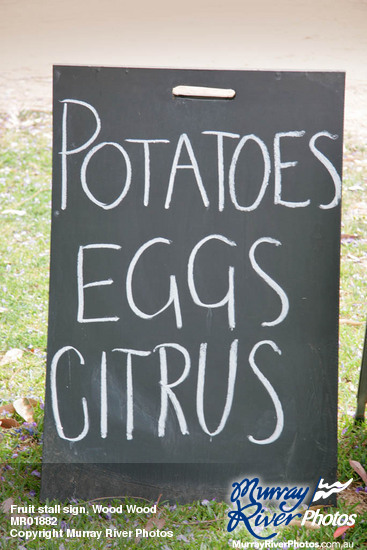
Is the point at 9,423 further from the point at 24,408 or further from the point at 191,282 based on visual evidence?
the point at 191,282

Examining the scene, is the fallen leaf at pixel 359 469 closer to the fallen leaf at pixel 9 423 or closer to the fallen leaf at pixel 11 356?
the fallen leaf at pixel 9 423

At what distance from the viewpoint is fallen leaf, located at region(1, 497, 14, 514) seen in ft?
7.58

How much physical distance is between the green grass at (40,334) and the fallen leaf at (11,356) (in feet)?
0.06

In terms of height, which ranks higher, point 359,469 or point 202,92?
point 202,92

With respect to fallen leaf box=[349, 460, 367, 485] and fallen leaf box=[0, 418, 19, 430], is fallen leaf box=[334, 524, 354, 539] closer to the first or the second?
fallen leaf box=[349, 460, 367, 485]

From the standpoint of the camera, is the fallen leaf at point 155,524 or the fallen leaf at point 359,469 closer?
the fallen leaf at point 155,524

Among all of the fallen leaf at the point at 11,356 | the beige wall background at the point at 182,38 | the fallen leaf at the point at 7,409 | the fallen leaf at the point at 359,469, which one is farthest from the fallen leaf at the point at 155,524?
the beige wall background at the point at 182,38

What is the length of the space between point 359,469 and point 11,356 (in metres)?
1.57

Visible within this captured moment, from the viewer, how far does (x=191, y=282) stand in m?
2.29

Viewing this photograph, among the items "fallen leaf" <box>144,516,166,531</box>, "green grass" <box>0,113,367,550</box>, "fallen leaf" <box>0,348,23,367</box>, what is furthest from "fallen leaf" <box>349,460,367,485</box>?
"fallen leaf" <box>0,348,23,367</box>

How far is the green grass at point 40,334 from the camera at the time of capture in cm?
226

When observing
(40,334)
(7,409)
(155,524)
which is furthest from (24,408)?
(155,524)

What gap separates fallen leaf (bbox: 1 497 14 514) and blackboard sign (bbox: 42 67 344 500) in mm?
108

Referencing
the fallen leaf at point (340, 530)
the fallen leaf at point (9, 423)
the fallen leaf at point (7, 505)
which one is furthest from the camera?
the fallen leaf at point (9, 423)
